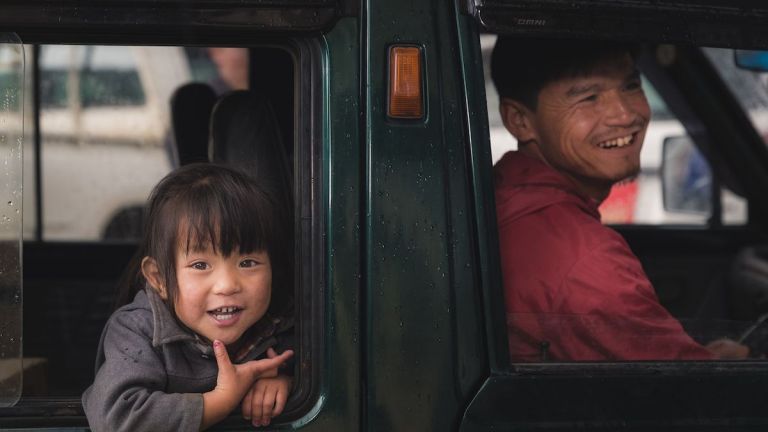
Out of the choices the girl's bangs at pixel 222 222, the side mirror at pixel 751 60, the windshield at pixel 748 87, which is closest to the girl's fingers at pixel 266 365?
the girl's bangs at pixel 222 222

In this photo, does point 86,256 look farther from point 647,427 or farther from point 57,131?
point 647,427

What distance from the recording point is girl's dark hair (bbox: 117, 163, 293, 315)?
1782 millimetres

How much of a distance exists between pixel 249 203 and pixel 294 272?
0.61 feet

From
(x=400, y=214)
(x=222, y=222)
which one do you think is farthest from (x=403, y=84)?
(x=222, y=222)

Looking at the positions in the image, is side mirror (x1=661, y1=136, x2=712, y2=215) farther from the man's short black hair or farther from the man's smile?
the man's smile

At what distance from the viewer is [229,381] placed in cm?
166

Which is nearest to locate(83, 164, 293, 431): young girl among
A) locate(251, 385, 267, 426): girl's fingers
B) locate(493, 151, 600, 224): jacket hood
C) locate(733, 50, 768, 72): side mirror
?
locate(251, 385, 267, 426): girl's fingers

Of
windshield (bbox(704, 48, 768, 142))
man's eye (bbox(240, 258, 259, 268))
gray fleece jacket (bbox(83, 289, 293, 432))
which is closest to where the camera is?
gray fleece jacket (bbox(83, 289, 293, 432))

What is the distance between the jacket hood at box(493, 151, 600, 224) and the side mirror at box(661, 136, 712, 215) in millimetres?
1772

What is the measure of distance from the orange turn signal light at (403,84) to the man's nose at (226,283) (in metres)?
0.40

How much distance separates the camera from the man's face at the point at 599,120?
2.23m

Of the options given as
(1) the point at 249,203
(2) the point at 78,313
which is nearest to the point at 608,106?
(1) the point at 249,203

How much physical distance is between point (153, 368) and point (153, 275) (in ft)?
0.74

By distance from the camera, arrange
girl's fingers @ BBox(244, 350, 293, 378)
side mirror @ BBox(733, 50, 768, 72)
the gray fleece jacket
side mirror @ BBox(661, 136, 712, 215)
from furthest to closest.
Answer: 1. side mirror @ BBox(661, 136, 712, 215)
2. side mirror @ BBox(733, 50, 768, 72)
3. girl's fingers @ BBox(244, 350, 293, 378)
4. the gray fleece jacket
